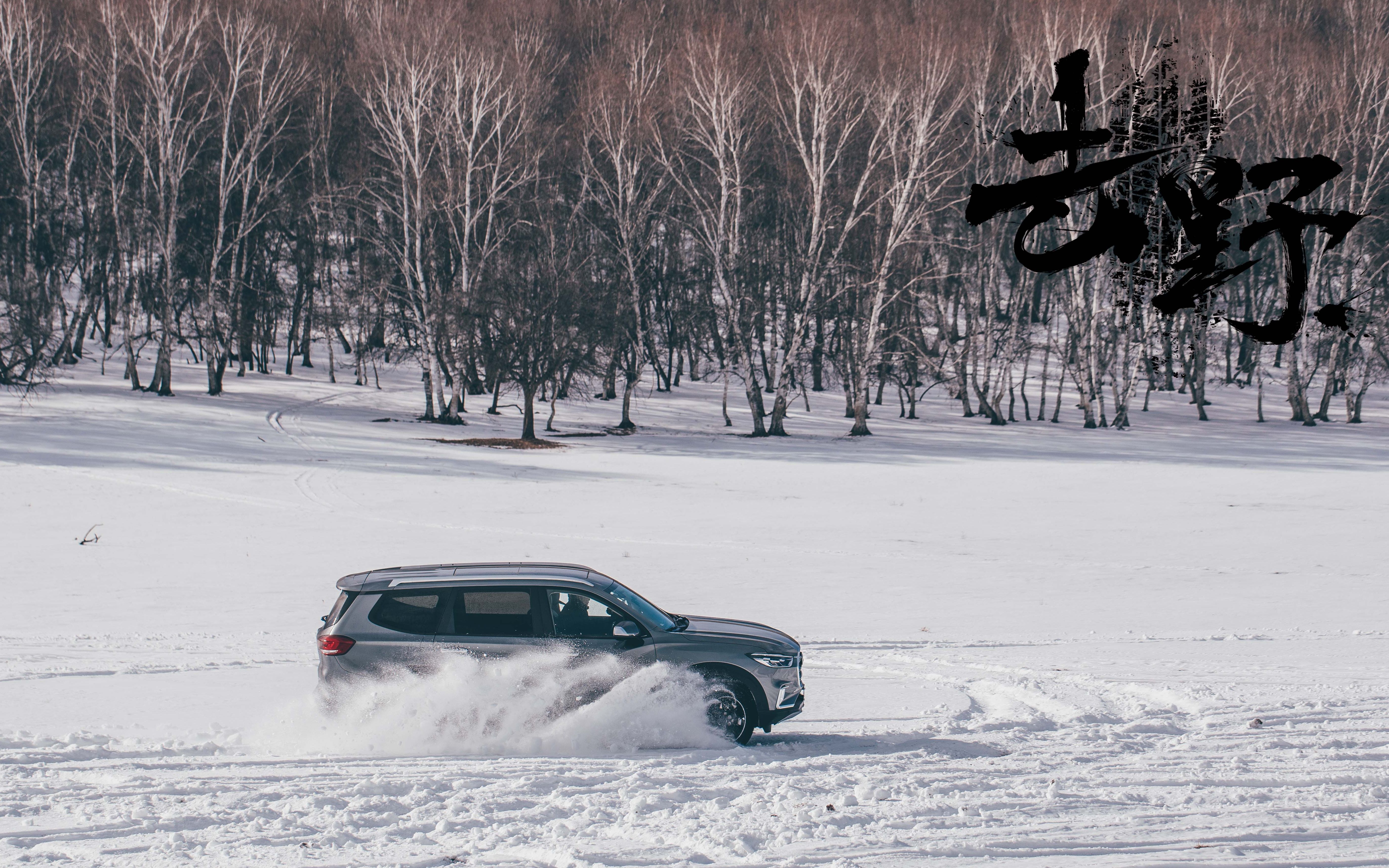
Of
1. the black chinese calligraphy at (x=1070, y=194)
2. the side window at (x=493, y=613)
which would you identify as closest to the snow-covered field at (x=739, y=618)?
the side window at (x=493, y=613)

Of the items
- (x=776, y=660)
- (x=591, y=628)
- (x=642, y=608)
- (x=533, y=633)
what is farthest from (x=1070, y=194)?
(x=533, y=633)

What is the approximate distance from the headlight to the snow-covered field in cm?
67

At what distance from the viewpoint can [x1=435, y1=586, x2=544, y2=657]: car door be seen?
947 cm

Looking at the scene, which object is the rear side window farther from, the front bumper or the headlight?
the front bumper

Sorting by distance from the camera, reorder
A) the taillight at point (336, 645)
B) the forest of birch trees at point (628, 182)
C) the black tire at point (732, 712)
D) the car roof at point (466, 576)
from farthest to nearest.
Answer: the forest of birch trees at point (628, 182) < the black tire at point (732, 712) < the car roof at point (466, 576) < the taillight at point (336, 645)

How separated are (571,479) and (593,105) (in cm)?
2000

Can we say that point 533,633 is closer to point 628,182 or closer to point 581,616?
point 581,616

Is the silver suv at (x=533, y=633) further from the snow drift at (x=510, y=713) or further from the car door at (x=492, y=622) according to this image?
the snow drift at (x=510, y=713)

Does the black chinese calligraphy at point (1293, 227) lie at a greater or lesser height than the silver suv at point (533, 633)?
greater

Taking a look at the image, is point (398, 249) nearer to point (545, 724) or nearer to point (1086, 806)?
point (545, 724)

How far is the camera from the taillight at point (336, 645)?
30.6 ft

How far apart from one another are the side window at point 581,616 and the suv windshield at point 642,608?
147 mm

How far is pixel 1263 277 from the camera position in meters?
62.3

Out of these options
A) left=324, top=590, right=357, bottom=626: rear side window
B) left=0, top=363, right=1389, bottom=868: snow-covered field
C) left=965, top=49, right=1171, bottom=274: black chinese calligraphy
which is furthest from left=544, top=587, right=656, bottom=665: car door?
left=965, top=49, right=1171, bottom=274: black chinese calligraphy
